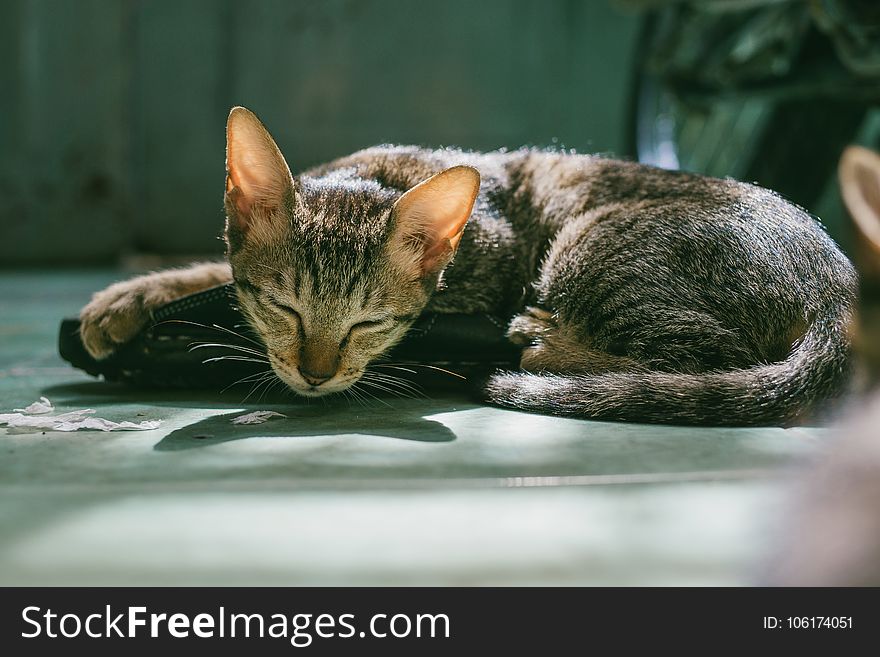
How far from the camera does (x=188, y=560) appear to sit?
3.70 feet

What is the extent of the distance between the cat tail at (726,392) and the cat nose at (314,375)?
0.47m

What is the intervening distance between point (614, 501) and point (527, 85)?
6283mm

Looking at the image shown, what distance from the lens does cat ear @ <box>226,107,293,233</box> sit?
2.04 meters

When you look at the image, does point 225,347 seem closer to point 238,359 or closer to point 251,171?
point 238,359

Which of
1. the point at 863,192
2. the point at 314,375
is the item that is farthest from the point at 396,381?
the point at 863,192

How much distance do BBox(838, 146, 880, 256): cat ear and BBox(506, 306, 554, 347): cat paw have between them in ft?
3.73

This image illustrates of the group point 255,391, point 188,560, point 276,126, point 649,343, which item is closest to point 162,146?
point 276,126

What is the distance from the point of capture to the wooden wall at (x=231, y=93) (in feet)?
22.4

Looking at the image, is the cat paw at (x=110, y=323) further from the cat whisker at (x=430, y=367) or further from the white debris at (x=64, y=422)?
the cat whisker at (x=430, y=367)

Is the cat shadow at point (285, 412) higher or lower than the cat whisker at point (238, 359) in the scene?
lower

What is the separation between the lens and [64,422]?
6.11ft

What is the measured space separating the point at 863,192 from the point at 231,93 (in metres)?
6.49

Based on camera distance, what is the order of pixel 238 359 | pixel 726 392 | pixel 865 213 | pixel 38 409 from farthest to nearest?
pixel 238 359 → pixel 38 409 → pixel 726 392 → pixel 865 213

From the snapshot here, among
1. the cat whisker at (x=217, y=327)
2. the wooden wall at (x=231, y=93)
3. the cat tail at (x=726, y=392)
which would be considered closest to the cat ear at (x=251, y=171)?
the cat whisker at (x=217, y=327)
